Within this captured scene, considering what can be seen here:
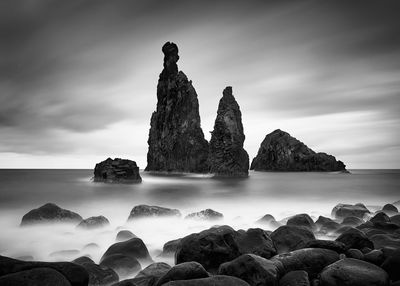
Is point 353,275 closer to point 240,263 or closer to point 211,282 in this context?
point 240,263

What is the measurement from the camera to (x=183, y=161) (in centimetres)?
8931

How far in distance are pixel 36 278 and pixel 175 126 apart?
294 ft

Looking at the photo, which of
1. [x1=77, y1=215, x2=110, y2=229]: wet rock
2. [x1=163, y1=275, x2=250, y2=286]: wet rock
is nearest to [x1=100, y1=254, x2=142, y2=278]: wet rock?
[x1=163, y1=275, x2=250, y2=286]: wet rock

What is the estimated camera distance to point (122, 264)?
6.27 metres

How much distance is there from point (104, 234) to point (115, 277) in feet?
15.9

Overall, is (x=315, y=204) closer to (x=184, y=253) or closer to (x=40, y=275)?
(x=184, y=253)

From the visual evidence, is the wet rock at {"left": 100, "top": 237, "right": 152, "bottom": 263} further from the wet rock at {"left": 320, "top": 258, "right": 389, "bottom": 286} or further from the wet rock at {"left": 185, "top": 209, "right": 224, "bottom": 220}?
the wet rock at {"left": 185, "top": 209, "right": 224, "bottom": 220}

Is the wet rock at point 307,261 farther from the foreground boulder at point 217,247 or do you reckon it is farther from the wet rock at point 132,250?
the wet rock at point 132,250

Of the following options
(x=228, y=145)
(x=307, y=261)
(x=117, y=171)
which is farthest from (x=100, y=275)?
(x=228, y=145)

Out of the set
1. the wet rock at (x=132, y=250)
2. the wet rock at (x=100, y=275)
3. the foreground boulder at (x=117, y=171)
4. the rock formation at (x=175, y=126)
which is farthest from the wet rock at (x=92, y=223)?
the rock formation at (x=175, y=126)

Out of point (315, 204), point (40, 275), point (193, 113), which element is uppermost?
point (193, 113)

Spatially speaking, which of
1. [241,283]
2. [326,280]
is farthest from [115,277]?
[326,280]

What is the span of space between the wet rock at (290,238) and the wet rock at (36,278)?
16.0ft

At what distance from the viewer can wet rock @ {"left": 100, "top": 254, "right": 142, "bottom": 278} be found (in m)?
6.15
